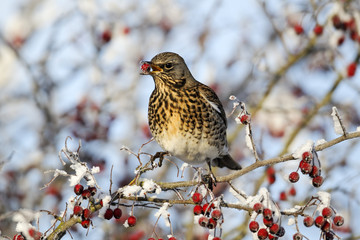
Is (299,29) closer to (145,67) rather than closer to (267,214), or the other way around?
(145,67)

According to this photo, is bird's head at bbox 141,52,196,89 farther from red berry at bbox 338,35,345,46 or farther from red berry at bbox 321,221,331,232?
red berry at bbox 321,221,331,232

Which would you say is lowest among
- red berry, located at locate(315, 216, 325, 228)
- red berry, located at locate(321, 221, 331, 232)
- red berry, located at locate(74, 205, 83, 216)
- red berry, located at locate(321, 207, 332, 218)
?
red berry, located at locate(321, 221, 331, 232)

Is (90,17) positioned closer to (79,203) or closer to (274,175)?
(274,175)

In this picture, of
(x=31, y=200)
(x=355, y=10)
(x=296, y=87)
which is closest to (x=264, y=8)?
(x=355, y=10)

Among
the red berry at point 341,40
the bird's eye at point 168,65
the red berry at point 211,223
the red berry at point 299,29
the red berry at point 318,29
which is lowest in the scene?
the red berry at point 211,223

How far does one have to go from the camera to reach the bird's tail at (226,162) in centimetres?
520

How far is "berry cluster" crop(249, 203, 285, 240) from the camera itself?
8.70 ft

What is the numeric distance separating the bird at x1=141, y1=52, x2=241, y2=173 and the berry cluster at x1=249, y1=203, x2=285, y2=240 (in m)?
1.79

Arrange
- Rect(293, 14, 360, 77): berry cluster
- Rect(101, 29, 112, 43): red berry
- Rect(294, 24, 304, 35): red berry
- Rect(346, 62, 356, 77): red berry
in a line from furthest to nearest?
Rect(101, 29, 112, 43): red berry < Rect(294, 24, 304, 35): red berry < Rect(293, 14, 360, 77): berry cluster < Rect(346, 62, 356, 77): red berry

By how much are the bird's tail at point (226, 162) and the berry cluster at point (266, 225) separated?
247 cm

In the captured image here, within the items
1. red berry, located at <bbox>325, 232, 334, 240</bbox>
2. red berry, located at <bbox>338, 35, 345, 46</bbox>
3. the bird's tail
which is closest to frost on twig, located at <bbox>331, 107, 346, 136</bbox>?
red berry, located at <bbox>325, 232, 334, 240</bbox>

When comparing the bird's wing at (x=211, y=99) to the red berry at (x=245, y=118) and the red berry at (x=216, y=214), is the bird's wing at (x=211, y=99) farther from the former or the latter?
the red berry at (x=216, y=214)

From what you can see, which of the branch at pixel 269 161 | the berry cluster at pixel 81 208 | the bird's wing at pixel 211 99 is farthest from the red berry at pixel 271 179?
the berry cluster at pixel 81 208

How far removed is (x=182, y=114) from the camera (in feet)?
14.8
